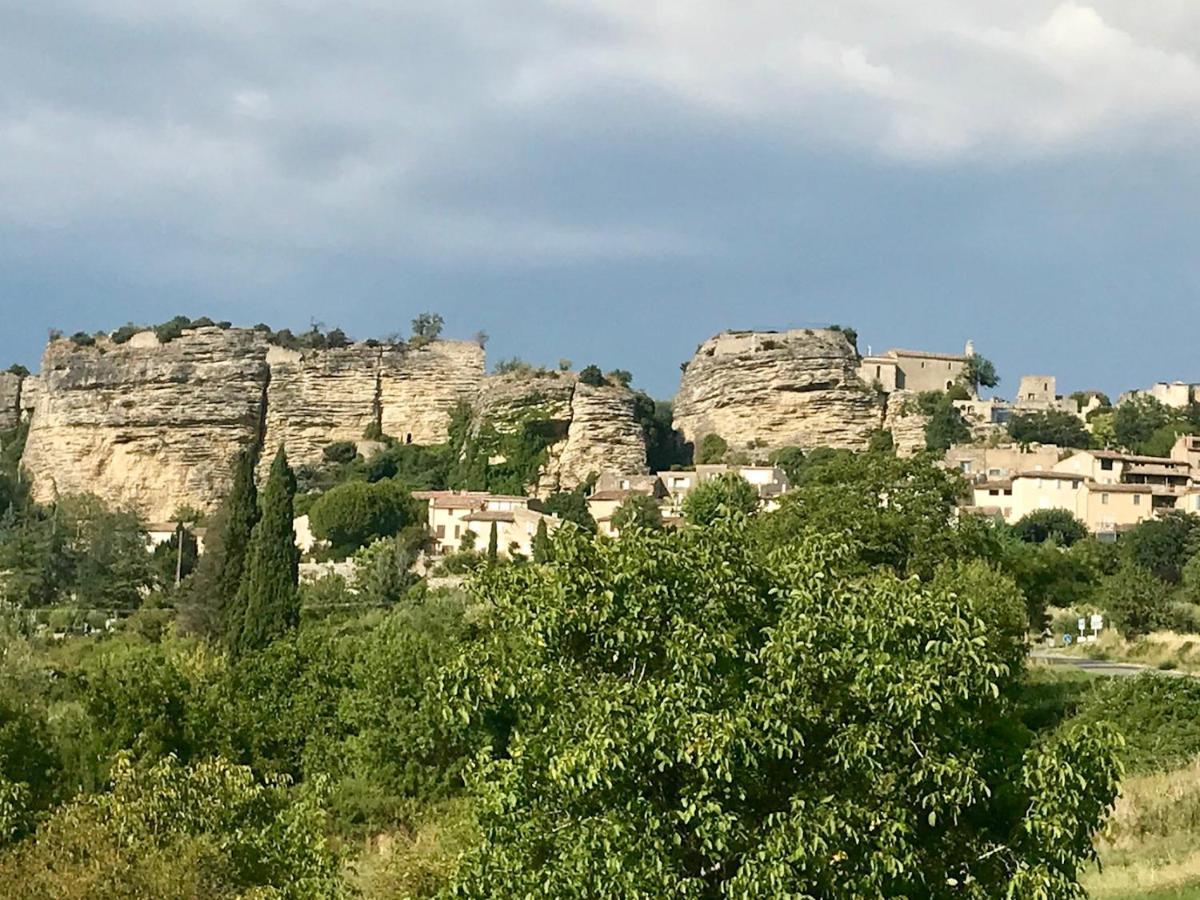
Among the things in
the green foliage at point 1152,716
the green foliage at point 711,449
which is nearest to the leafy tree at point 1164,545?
the green foliage at point 711,449

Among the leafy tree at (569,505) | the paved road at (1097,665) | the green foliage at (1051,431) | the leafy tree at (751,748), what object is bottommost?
the paved road at (1097,665)

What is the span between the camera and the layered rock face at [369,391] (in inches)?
3639

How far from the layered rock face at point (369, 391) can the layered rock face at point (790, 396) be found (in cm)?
1533

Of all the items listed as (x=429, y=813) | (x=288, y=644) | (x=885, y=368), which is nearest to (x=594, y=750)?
(x=429, y=813)

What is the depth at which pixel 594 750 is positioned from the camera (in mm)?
10570

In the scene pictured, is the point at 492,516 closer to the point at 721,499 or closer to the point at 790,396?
the point at 790,396

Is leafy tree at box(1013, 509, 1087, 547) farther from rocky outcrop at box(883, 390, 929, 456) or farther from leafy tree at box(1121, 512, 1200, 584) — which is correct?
rocky outcrop at box(883, 390, 929, 456)

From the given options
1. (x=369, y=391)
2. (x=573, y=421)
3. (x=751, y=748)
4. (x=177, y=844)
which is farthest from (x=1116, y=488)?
(x=751, y=748)

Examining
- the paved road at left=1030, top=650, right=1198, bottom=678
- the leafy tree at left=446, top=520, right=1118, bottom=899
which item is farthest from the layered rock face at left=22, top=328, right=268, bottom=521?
the leafy tree at left=446, top=520, right=1118, bottom=899

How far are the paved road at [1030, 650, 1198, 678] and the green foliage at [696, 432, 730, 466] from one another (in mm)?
42740

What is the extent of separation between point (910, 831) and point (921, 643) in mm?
1383

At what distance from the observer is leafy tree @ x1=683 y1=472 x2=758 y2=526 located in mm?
13211

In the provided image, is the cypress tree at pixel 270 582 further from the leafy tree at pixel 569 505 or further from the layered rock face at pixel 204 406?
the layered rock face at pixel 204 406

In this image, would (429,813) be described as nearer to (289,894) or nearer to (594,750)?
(289,894)
